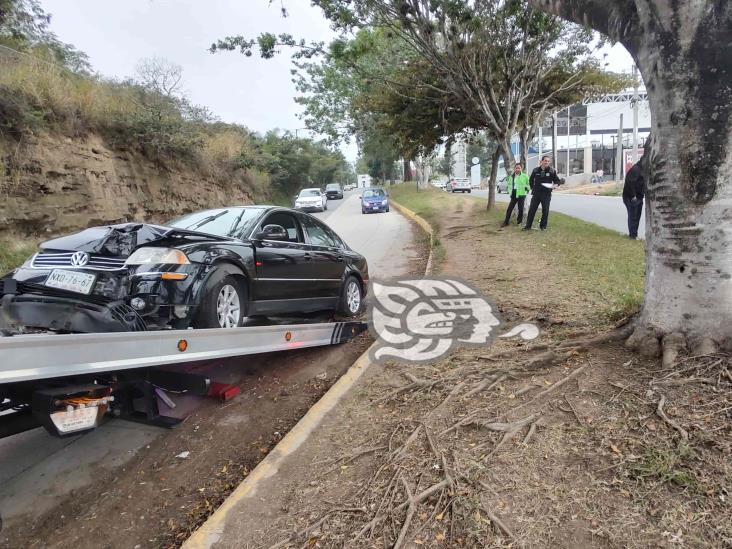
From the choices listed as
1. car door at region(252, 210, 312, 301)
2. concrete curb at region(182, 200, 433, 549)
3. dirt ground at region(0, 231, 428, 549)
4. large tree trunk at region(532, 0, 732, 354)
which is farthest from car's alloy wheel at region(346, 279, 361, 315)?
large tree trunk at region(532, 0, 732, 354)

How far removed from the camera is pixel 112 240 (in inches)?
143

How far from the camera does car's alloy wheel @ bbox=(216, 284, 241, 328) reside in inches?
159

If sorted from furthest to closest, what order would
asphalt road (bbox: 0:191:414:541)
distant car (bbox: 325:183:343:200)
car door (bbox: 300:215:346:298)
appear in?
distant car (bbox: 325:183:343:200) < car door (bbox: 300:215:346:298) < asphalt road (bbox: 0:191:414:541)

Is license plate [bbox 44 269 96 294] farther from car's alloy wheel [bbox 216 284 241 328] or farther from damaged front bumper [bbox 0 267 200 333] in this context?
car's alloy wheel [bbox 216 284 241 328]

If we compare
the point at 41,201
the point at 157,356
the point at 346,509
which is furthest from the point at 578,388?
the point at 41,201

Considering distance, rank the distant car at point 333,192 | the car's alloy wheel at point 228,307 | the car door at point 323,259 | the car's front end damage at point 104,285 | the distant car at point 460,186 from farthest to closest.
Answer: the distant car at point 460,186, the distant car at point 333,192, the car door at point 323,259, the car's alloy wheel at point 228,307, the car's front end damage at point 104,285

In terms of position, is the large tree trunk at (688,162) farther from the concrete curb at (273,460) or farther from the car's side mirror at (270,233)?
the car's side mirror at (270,233)

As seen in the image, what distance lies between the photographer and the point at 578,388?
318cm

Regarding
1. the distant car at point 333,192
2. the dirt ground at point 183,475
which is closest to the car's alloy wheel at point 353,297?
the dirt ground at point 183,475

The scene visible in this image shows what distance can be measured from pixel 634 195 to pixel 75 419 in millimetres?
10664

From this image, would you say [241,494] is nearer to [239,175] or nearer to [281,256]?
[281,256]

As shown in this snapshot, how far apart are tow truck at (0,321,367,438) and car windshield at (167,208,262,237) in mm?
1363

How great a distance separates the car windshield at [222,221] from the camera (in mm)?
4805

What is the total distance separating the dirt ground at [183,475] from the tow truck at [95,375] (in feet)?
1.10
